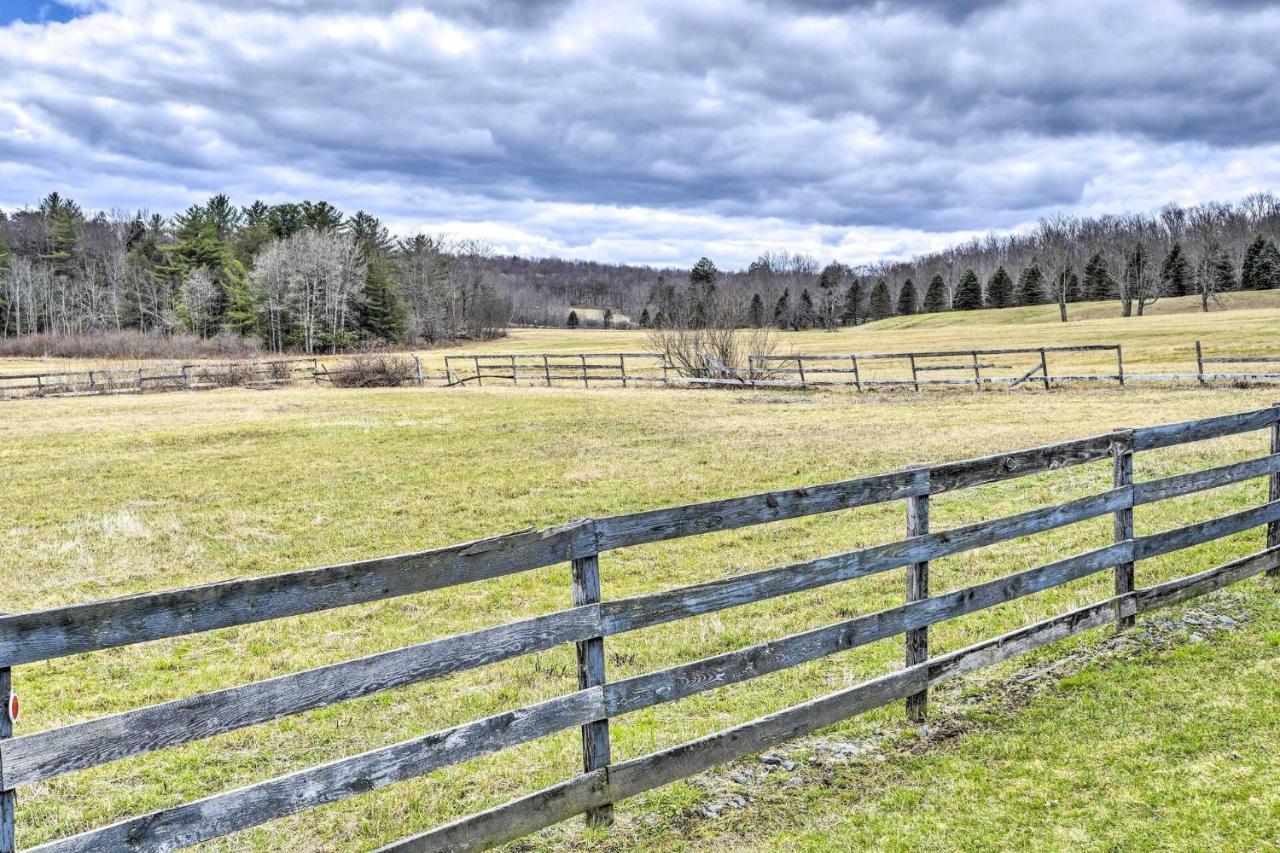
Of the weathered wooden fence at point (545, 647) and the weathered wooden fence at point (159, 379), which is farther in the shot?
the weathered wooden fence at point (159, 379)

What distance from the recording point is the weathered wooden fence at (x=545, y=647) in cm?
283

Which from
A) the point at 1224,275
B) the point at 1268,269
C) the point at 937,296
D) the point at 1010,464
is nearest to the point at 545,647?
the point at 1010,464

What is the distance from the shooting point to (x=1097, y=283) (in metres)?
105

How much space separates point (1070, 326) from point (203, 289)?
79119mm

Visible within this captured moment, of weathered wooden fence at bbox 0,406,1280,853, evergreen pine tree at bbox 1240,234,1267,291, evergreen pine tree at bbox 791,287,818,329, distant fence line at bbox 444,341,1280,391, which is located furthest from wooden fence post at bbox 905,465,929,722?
evergreen pine tree at bbox 791,287,818,329

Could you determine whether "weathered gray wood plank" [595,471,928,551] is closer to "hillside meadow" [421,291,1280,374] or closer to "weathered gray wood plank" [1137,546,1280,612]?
"weathered gray wood plank" [1137,546,1280,612]

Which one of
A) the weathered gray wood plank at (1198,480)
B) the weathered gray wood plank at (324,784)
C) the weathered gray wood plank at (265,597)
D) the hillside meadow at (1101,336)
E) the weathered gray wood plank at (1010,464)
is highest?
the hillside meadow at (1101,336)

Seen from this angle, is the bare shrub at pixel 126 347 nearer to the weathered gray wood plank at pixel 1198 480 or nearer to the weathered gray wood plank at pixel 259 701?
the weathered gray wood plank at pixel 1198 480

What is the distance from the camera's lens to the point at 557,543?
3.73 m

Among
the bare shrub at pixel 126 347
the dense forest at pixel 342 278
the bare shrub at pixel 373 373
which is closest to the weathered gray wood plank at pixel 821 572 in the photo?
the bare shrub at pixel 373 373

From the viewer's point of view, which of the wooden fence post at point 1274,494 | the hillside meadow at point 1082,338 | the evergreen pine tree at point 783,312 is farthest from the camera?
the evergreen pine tree at point 783,312

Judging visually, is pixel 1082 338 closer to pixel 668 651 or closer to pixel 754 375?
pixel 754 375

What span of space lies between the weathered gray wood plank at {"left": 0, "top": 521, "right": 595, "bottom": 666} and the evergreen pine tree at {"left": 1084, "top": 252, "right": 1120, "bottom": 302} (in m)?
117

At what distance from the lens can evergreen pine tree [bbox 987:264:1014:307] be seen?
358 ft
